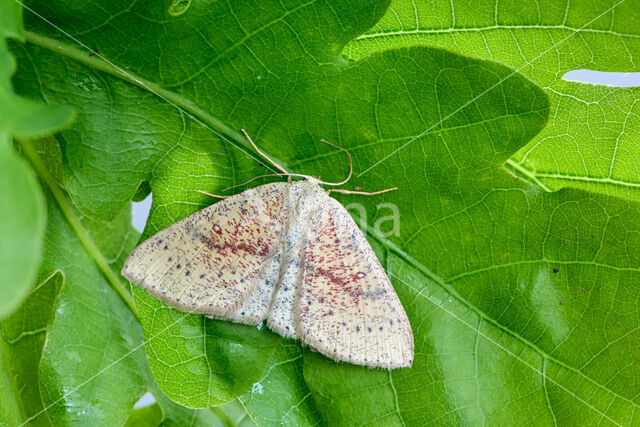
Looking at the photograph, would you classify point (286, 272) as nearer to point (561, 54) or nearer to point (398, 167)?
point (398, 167)

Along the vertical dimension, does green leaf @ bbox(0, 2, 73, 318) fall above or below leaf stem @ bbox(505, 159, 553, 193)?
above

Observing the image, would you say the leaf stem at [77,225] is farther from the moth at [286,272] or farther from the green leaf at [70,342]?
the moth at [286,272]

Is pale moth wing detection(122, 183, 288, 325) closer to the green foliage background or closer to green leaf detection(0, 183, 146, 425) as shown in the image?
the green foliage background

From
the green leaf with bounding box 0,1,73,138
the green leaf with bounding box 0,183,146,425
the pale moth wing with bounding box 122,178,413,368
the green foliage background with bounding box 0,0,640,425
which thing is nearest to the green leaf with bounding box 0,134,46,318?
the green leaf with bounding box 0,1,73,138

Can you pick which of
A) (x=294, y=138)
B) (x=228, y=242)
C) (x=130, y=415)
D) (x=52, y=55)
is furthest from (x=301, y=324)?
(x=52, y=55)

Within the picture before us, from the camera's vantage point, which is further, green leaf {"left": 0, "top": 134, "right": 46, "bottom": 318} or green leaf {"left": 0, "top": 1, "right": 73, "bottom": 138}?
green leaf {"left": 0, "top": 1, "right": 73, "bottom": 138}

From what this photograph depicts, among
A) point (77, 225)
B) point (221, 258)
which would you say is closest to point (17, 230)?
point (221, 258)

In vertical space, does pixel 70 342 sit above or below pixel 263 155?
below

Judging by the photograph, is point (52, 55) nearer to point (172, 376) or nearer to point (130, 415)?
point (172, 376)
